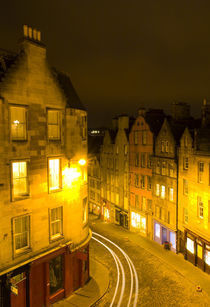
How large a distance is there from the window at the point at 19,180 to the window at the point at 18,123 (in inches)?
68.5

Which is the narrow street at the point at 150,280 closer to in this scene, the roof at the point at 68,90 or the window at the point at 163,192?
the window at the point at 163,192

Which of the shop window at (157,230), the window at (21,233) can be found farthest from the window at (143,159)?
the window at (21,233)

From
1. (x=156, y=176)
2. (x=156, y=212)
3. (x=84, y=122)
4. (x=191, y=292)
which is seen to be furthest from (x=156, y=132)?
(x=191, y=292)

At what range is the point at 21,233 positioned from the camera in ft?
Result: 52.9

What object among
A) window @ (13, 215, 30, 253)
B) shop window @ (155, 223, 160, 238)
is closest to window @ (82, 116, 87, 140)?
window @ (13, 215, 30, 253)

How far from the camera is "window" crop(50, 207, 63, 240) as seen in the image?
18.3m

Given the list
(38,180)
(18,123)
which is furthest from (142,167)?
(18,123)

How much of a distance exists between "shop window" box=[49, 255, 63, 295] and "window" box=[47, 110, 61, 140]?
9.20 m

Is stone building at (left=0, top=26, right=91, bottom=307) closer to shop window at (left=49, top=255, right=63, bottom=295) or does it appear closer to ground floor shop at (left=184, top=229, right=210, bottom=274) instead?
shop window at (left=49, top=255, right=63, bottom=295)

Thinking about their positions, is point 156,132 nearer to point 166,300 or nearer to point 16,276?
point 166,300

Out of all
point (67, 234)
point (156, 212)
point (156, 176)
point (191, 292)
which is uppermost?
point (156, 176)

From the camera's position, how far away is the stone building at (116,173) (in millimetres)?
39975

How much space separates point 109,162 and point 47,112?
2733cm

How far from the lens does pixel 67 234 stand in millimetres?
19156
